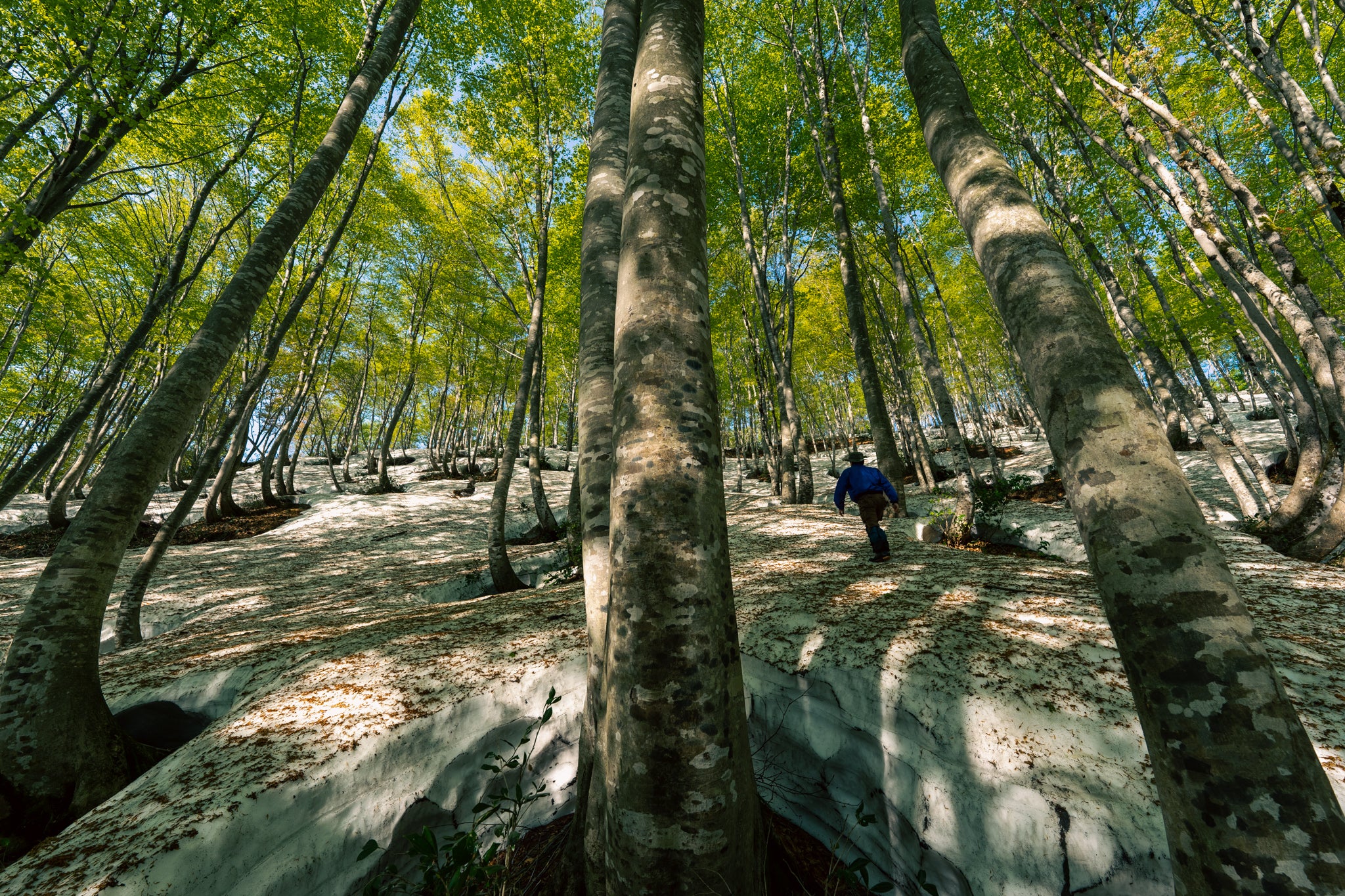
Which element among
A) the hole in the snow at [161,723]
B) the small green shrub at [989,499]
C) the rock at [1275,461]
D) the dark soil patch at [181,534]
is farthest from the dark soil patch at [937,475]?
the dark soil patch at [181,534]

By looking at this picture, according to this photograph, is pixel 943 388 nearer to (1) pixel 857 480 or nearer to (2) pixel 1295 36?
(1) pixel 857 480

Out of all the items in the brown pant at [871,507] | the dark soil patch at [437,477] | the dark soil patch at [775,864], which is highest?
the dark soil patch at [437,477]

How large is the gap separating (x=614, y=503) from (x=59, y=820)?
430cm

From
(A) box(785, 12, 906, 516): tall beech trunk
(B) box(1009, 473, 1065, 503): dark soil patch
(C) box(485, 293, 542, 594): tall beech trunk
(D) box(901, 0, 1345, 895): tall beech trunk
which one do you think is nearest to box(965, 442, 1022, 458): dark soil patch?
(B) box(1009, 473, 1065, 503): dark soil patch

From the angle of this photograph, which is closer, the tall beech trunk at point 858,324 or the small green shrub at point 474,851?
the small green shrub at point 474,851

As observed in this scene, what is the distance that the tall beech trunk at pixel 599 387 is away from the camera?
88.4 inches

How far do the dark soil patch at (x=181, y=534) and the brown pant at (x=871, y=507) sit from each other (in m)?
15.1

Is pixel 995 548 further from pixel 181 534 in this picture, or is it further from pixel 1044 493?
pixel 181 534

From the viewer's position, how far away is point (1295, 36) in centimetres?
885

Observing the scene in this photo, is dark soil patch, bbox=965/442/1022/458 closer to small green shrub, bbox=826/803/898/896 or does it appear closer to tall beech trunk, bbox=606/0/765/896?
small green shrub, bbox=826/803/898/896

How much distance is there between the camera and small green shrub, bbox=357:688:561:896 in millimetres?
2131

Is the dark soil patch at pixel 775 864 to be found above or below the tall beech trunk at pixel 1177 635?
below

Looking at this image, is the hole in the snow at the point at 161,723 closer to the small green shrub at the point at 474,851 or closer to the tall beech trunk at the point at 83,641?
the tall beech trunk at the point at 83,641

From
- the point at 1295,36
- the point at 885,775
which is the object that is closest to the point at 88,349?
the point at 885,775
